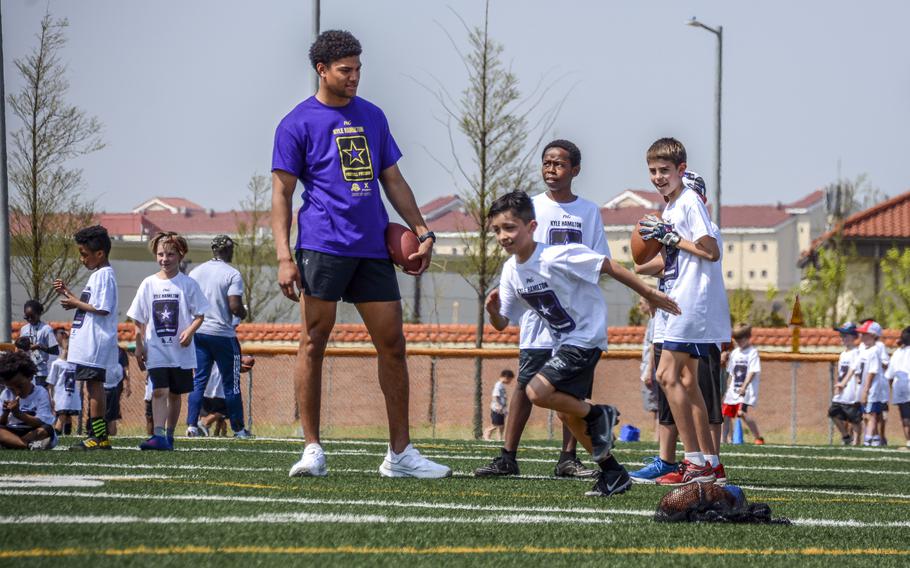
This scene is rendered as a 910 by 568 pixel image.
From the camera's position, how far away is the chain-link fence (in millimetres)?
20656

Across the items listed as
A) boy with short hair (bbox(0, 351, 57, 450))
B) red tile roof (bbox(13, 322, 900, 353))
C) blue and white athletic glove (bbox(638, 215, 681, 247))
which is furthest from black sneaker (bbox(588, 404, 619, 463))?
red tile roof (bbox(13, 322, 900, 353))

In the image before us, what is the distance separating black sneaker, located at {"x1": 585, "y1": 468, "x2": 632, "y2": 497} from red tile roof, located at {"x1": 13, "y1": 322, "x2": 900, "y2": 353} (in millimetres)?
22878

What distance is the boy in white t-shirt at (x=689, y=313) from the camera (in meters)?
7.82

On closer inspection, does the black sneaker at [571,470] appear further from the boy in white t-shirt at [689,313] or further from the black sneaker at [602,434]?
the black sneaker at [602,434]

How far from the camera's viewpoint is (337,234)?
750cm

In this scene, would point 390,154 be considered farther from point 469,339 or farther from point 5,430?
point 469,339

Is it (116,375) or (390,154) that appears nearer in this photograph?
(390,154)

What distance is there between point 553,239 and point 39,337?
34.7 ft

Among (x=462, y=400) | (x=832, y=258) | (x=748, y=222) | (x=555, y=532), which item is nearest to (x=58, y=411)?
(x=462, y=400)

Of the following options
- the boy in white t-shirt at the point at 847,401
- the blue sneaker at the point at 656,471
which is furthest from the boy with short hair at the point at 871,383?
the blue sneaker at the point at 656,471

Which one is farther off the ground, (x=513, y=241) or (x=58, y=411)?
(x=513, y=241)

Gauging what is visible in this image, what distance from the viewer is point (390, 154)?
792 centimetres

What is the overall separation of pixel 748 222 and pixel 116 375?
362 feet

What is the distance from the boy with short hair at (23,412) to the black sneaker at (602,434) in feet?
16.5
